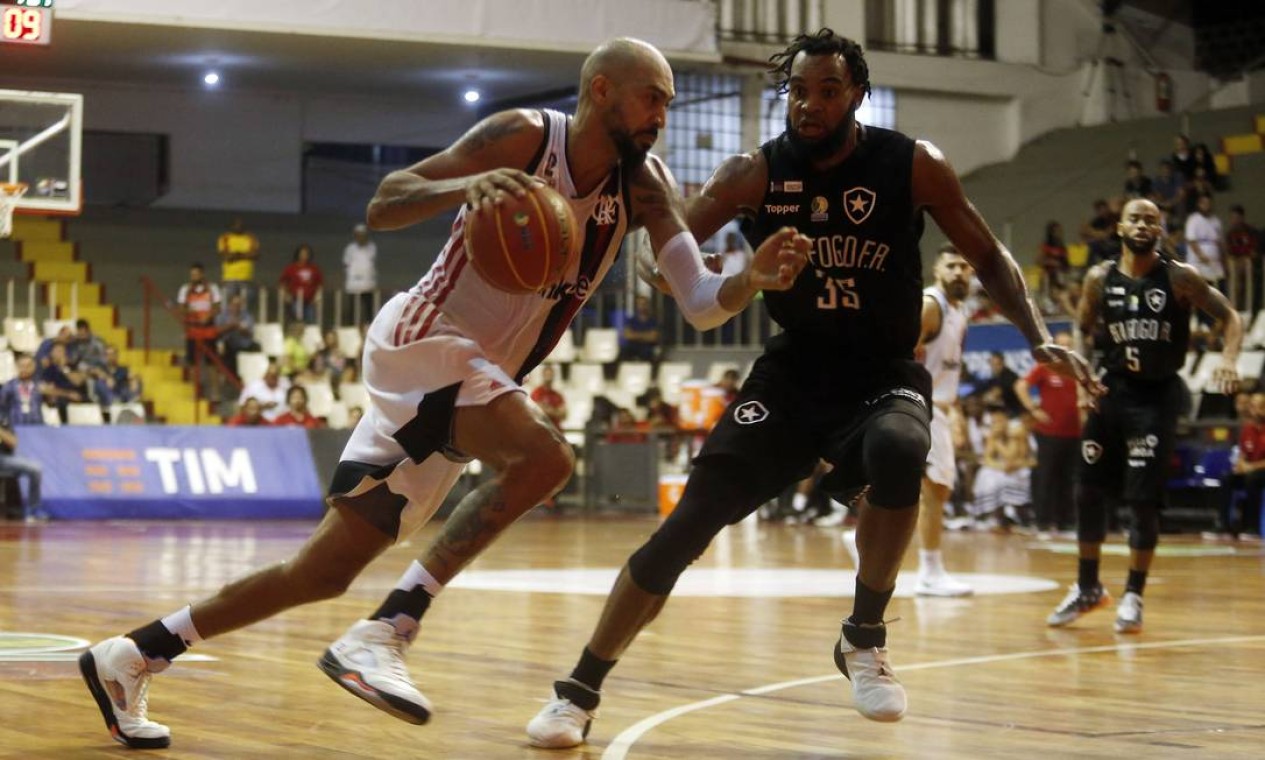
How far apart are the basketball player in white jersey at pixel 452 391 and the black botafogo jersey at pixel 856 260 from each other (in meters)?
0.51

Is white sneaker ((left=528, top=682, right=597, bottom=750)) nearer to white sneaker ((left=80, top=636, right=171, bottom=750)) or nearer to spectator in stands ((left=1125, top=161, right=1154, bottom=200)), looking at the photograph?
white sneaker ((left=80, top=636, right=171, bottom=750))

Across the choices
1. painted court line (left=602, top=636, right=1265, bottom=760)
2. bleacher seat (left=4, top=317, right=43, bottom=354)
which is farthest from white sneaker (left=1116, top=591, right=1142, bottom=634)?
bleacher seat (left=4, top=317, right=43, bottom=354)

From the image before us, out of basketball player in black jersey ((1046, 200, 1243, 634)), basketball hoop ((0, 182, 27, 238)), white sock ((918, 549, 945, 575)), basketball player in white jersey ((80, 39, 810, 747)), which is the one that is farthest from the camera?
basketball hoop ((0, 182, 27, 238))

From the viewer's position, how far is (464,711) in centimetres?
589

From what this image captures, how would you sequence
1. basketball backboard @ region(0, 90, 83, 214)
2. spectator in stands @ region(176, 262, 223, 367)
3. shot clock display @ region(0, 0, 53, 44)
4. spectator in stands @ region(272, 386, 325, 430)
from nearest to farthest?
shot clock display @ region(0, 0, 53, 44)
basketball backboard @ region(0, 90, 83, 214)
spectator in stands @ region(272, 386, 325, 430)
spectator in stands @ region(176, 262, 223, 367)

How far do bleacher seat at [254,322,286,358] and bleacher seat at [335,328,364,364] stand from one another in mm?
784

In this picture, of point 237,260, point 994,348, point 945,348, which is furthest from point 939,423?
point 237,260

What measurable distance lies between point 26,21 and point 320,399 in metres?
6.88

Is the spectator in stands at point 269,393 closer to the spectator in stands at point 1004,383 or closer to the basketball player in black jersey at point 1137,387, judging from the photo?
the spectator in stands at point 1004,383

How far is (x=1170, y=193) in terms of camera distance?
24.2 metres

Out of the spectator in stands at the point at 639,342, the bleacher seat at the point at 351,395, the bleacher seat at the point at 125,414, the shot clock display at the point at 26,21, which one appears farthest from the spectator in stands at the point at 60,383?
the spectator in stands at the point at 639,342

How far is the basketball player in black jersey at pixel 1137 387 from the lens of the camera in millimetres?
9234

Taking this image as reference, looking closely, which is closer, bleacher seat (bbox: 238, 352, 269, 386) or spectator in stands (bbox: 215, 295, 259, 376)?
bleacher seat (bbox: 238, 352, 269, 386)

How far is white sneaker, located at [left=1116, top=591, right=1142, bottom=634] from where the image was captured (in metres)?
8.88
